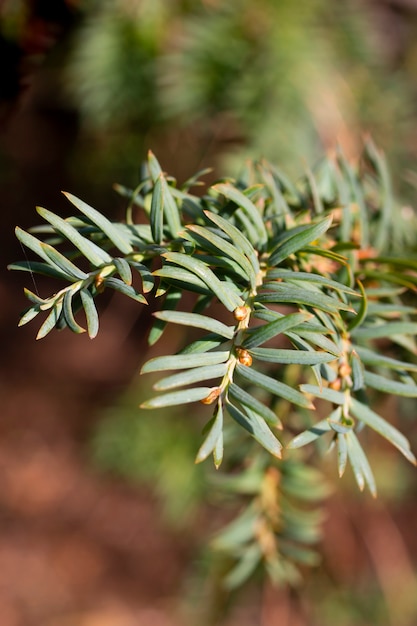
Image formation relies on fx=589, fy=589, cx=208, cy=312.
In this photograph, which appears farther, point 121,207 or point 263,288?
point 121,207

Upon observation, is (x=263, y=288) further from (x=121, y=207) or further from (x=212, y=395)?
(x=121, y=207)

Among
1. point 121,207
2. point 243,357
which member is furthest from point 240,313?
point 121,207

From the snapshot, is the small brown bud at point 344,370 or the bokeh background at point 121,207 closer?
the small brown bud at point 344,370

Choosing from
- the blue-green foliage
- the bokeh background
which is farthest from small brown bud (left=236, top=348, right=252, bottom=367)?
the bokeh background

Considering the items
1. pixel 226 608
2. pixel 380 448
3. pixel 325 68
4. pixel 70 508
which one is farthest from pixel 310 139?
pixel 70 508

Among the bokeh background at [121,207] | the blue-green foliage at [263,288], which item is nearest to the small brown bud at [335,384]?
the blue-green foliage at [263,288]

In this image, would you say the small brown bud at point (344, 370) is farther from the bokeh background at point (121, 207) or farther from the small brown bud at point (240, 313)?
the bokeh background at point (121, 207)

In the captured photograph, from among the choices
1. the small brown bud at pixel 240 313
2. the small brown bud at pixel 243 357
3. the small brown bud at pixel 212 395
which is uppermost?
the small brown bud at pixel 240 313

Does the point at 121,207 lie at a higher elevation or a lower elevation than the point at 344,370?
lower
